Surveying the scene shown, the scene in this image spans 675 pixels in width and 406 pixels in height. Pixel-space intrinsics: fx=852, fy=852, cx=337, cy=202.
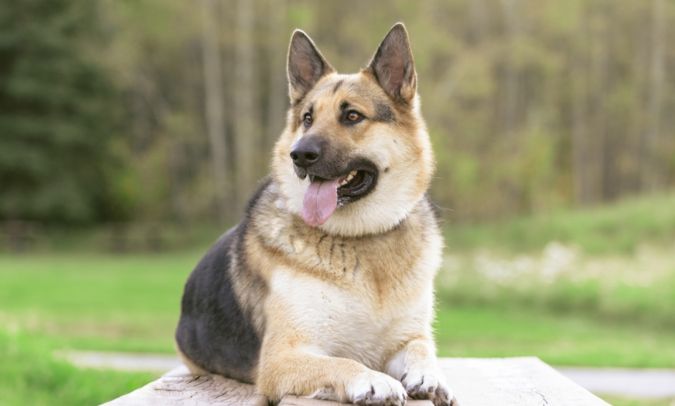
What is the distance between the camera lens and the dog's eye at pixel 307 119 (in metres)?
3.62

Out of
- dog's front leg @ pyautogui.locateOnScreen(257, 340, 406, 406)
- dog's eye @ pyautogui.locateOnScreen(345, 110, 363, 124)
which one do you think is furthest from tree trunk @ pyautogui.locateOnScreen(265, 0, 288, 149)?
dog's front leg @ pyautogui.locateOnScreen(257, 340, 406, 406)

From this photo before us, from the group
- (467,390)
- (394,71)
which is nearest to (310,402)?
(467,390)

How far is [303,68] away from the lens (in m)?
3.89

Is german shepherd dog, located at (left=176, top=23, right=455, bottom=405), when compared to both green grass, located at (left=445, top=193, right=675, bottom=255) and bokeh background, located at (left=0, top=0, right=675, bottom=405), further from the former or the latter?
green grass, located at (left=445, top=193, right=675, bottom=255)

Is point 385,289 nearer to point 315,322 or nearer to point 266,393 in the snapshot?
point 315,322

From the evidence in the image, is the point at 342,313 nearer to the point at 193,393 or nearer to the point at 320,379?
the point at 320,379

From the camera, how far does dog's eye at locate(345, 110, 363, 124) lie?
3547 mm

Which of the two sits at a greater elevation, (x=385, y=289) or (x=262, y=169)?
(x=385, y=289)

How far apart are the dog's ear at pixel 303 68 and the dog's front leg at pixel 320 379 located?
1.22 metres

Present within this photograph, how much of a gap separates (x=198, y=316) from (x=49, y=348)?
11.4ft

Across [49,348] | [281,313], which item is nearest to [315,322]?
[281,313]

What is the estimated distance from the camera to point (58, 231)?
101ft

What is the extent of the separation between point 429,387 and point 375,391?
1.14 ft

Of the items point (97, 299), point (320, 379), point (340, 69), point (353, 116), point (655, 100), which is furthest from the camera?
point (655, 100)
